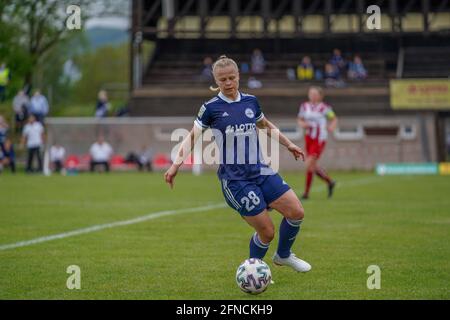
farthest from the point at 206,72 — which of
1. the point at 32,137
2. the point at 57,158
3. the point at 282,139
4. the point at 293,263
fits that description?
the point at 293,263

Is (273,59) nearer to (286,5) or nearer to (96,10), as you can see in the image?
(286,5)

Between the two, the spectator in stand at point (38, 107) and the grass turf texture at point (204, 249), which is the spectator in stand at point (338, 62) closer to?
the spectator in stand at point (38, 107)

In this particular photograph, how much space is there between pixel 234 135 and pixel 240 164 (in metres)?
0.27

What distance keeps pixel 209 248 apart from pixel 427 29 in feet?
105

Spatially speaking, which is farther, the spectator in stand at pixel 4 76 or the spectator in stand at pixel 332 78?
the spectator in stand at pixel 332 78

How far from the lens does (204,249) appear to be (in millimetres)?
10703

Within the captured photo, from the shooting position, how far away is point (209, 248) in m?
10.8

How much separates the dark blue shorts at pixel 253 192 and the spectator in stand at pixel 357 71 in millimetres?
32452

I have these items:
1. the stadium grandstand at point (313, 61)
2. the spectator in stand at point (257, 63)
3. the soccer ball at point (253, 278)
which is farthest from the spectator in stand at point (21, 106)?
the soccer ball at point (253, 278)

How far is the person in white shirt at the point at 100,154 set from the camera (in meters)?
34.1

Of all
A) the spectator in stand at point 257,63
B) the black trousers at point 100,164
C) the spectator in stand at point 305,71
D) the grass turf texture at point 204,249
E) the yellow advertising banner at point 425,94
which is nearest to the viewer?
the grass turf texture at point 204,249

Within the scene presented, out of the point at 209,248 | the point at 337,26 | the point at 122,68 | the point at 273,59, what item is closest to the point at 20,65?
the point at 273,59

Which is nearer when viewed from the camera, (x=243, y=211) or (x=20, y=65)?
(x=243, y=211)

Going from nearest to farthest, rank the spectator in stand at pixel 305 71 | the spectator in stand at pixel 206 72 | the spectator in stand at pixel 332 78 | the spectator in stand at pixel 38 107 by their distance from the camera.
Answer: the spectator in stand at pixel 38 107 → the spectator in stand at pixel 332 78 → the spectator in stand at pixel 206 72 → the spectator in stand at pixel 305 71
